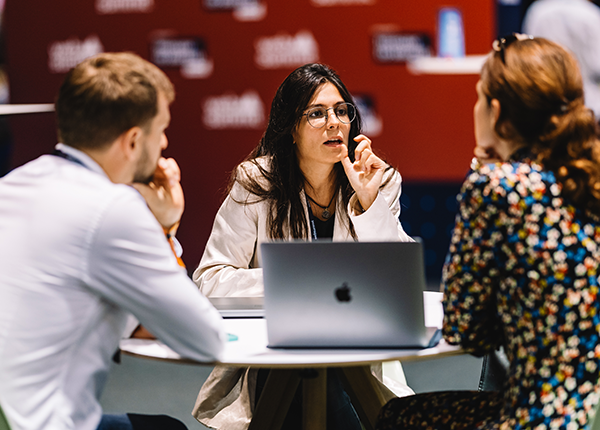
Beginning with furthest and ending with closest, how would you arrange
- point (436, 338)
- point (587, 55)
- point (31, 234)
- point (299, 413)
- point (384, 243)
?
point (587, 55) → point (299, 413) → point (436, 338) → point (384, 243) → point (31, 234)

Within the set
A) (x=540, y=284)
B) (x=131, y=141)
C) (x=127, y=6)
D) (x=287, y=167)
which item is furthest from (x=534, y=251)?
(x=127, y=6)

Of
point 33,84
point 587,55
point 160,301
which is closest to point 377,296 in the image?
point 160,301

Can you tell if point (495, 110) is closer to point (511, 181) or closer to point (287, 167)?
point (511, 181)

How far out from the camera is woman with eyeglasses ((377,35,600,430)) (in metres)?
1.15

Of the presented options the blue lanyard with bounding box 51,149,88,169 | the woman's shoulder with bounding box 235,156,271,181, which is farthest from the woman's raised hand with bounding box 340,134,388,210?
the blue lanyard with bounding box 51,149,88,169

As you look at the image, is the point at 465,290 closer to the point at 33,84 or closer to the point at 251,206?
the point at 251,206

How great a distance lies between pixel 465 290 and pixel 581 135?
38 centimetres

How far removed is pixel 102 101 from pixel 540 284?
877 millimetres

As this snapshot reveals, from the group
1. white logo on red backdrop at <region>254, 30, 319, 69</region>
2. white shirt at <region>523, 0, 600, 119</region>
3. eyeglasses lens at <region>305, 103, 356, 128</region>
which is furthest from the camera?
white logo on red backdrop at <region>254, 30, 319, 69</region>

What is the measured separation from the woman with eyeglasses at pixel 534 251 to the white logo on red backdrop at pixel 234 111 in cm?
331

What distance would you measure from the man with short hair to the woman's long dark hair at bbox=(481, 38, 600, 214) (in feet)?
2.30

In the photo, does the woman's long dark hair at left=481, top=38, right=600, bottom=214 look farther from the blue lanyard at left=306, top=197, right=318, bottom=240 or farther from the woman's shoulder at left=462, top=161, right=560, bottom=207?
the blue lanyard at left=306, top=197, right=318, bottom=240

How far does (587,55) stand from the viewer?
162 inches

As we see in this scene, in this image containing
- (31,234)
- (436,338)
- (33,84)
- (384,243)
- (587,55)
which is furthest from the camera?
(33,84)
